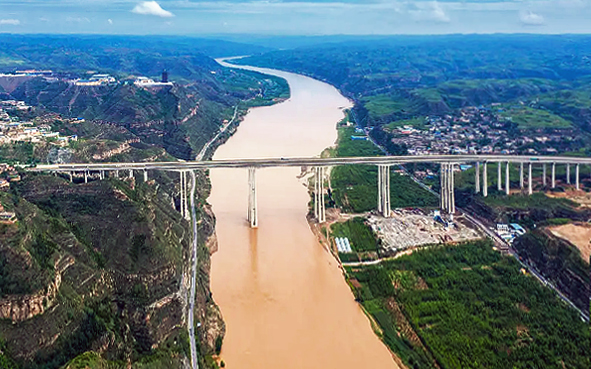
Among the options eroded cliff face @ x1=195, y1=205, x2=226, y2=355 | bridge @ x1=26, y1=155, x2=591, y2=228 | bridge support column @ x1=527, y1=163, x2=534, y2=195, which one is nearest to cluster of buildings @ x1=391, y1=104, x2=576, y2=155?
bridge @ x1=26, y1=155, x2=591, y2=228

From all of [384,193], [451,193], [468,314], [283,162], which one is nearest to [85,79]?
[283,162]

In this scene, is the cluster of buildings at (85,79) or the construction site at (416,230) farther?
the cluster of buildings at (85,79)

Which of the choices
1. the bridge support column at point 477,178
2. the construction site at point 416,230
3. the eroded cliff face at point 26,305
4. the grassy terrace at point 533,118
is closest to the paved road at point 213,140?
the construction site at point 416,230

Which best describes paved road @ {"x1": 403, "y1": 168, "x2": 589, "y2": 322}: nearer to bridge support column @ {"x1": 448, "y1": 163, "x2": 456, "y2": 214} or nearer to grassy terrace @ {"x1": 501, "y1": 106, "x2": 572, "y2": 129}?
bridge support column @ {"x1": 448, "y1": 163, "x2": 456, "y2": 214}

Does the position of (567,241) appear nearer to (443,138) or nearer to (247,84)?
(443,138)

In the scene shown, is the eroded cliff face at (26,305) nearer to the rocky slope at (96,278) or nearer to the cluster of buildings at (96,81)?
the rocky slope at (96,278)

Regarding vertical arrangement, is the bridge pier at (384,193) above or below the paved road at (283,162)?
below

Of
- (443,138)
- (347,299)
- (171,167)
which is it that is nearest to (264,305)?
(347,299)
